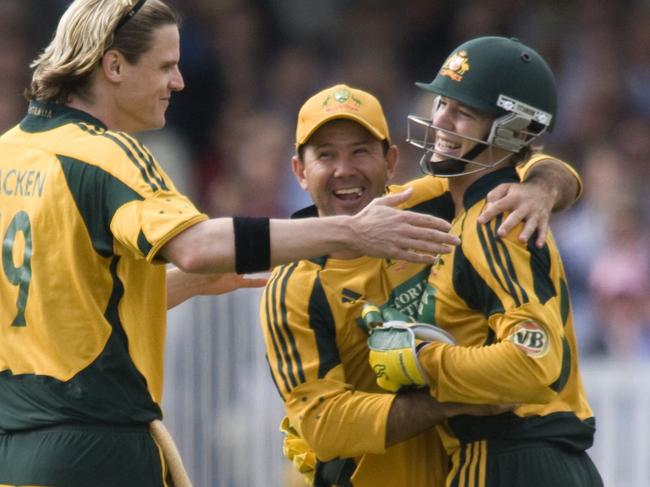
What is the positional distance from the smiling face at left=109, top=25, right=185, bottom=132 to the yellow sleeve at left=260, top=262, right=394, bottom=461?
68 cm

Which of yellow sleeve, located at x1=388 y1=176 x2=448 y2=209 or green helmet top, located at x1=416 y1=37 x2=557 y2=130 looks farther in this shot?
yellow sleeve, located at x1=388 y1=176 x2=448 y2=209

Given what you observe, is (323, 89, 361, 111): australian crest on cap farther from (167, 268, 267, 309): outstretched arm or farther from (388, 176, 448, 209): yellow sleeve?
(167, 268, 267, 309): outstretched arm

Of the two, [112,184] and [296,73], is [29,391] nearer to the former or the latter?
[112,184]

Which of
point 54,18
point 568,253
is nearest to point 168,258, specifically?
point 568,253

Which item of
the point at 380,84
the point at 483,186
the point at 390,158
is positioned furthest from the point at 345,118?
the point at 380,84

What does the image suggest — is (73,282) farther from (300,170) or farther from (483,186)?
(483,186)

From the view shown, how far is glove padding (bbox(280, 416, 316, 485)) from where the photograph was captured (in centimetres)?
523

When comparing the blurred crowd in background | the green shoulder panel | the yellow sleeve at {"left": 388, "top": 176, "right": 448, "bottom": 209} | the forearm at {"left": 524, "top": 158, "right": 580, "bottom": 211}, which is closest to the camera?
the green shoulder panel

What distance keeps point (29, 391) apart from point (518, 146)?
1.71 meters

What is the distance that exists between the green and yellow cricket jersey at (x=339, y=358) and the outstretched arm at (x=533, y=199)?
31cm

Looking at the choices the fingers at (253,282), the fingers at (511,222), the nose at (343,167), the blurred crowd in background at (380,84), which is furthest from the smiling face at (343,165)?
the blurred crowd in background at (380,84)

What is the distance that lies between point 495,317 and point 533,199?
16.8 inches

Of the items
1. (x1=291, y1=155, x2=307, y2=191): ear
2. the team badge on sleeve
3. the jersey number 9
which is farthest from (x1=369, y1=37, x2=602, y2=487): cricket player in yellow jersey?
the jersey number 9

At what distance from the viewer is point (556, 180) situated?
16.9ft
